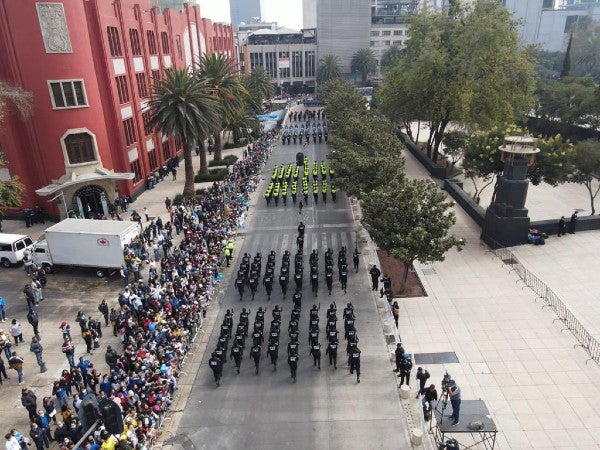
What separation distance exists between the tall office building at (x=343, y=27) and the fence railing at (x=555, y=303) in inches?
4439

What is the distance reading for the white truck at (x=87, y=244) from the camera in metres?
24.8

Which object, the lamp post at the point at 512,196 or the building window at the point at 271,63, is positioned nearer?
the lamp post at the point at 512,196

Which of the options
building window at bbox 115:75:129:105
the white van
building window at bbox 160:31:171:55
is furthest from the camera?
building window at bbox 160:31:171:55

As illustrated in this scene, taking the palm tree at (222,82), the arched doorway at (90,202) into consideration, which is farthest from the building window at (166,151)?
the arched doorway at (90,202)

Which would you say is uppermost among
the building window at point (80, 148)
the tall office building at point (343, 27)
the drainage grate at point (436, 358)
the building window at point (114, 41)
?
the tall office building at point (343, 27)

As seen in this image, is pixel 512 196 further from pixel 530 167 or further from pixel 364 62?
pixel 364 62

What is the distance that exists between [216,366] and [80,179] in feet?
76.2

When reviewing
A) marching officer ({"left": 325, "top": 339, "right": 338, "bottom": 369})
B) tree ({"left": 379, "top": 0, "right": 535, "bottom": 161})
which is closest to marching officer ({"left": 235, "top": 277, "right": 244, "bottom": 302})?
marching officer ({"left": 325, "top": 339, "right": 338, "bottom": 369})

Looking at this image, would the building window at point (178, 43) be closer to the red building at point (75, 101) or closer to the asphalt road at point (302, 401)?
the red building at point (75, 101)

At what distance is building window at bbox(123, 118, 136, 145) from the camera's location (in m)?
38.9

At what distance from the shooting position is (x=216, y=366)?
16.6m

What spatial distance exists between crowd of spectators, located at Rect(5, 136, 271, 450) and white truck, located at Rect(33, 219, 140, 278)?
926 millimetres

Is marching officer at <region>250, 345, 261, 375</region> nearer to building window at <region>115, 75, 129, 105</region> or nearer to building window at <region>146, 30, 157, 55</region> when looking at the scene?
building window at <region>115, 75, 129, 105</region>

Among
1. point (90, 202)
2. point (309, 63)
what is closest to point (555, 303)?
point (90, 202)
